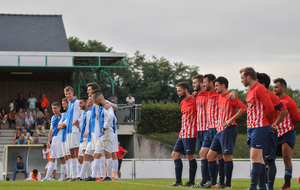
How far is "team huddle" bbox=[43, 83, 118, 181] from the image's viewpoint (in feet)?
46.0

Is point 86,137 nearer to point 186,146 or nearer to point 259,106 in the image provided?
point 186,146

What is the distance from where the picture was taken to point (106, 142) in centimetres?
1408

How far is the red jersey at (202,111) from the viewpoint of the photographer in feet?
40.5

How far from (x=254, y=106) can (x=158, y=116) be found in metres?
28.7

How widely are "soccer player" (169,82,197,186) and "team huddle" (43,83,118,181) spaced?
2005 mm

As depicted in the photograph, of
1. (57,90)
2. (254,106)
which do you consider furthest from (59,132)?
(57,90)

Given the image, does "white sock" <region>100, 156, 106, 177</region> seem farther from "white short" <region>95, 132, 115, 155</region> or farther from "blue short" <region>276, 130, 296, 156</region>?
→ "blue short" <region>276, 130, 296, 156</region>

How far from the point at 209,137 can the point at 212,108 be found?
0.64 m

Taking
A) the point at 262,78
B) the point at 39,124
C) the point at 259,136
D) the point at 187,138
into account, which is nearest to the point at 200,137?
the point at 187,138

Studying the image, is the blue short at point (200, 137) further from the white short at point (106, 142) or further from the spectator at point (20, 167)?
the spectator at point (20, 167)

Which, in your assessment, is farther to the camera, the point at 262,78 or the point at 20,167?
the point at 20,167

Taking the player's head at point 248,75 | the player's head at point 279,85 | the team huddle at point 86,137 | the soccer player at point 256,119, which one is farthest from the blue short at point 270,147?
the team huddle at point 86,137

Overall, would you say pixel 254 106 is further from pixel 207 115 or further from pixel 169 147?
pixel 169 147

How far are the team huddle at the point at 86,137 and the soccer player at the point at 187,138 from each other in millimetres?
2005
